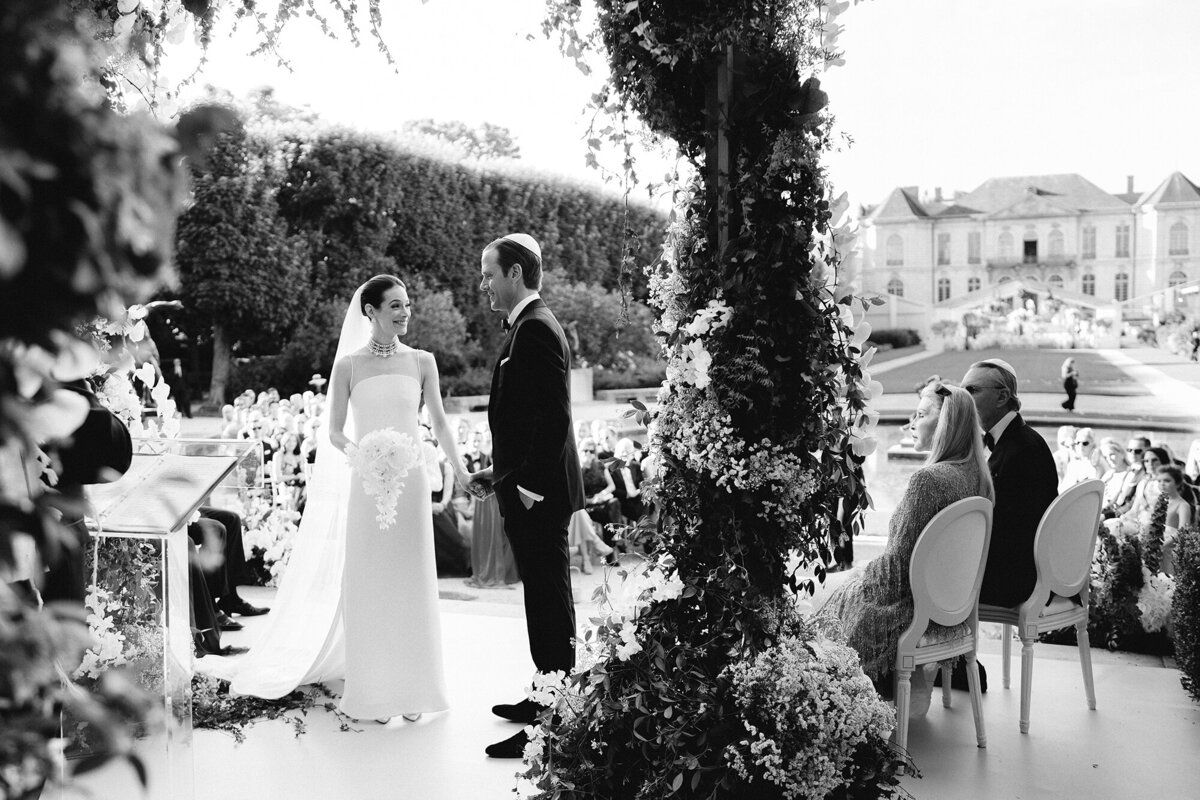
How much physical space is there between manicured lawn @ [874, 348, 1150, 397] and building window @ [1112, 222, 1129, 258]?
3.12 ft

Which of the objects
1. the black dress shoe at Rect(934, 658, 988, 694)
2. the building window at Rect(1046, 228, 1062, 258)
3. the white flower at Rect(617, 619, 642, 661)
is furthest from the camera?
the building window at Rect(1046, 228, 1062, 258)

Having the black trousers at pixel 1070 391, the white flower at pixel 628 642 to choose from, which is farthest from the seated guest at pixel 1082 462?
the white flower at pixel 628 642

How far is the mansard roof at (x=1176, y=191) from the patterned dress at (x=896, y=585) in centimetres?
630

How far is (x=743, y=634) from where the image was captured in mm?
2787

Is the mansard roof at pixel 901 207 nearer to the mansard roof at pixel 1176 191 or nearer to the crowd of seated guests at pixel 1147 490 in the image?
the mansard roof at pixel 1176 191

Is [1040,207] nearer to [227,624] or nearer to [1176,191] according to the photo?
[1176,191]

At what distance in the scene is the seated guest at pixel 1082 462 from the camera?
7.55 meters

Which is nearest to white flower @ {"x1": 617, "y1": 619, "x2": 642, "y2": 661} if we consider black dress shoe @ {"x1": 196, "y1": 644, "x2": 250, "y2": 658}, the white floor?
the white floor

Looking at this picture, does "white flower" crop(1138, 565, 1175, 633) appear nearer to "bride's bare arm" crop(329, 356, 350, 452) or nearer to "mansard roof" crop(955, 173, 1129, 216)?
"bride's bare arm" crop(329, 356, 350, 452)

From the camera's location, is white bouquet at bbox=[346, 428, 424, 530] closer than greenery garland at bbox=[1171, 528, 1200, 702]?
Yes

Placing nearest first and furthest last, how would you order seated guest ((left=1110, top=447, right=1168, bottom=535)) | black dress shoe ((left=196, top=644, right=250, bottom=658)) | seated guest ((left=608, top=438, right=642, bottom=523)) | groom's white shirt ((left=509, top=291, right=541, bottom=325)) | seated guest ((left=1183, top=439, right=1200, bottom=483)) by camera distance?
groom's white shirt ((left=509, top=291, right=541, bottom=325)), black dress shoe ((left=196, top=644, right=250, bottom=658)), seated guest ((left=1110, top=447, right=1168, bottom=535)), seated guest ((left=1183, top=439, right=1200, bottom=483)), seated guest ((left=608, top=438, right=642, bottom=523))

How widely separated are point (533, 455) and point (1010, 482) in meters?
2.23

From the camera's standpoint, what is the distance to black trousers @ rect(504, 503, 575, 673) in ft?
13.1

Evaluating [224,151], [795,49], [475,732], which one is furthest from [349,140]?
[795,49]
